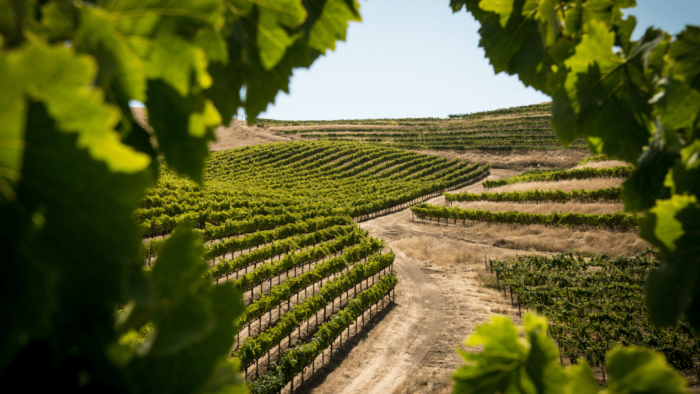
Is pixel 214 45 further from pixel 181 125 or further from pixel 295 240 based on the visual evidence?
pixel 295 240

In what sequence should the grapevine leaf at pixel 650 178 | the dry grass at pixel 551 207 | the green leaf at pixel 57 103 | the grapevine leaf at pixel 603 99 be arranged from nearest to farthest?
the green leaf at pixel 57 103 → the grapevine leaf at pixel 650 178 → the grapevine leaf at pixel 603 99 → the dry grass at pixel 551 207

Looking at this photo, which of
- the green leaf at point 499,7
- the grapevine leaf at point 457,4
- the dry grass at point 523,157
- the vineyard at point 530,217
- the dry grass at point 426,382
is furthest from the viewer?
the dry grass at point 523,157

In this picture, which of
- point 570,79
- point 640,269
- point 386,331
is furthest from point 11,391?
point 640,269

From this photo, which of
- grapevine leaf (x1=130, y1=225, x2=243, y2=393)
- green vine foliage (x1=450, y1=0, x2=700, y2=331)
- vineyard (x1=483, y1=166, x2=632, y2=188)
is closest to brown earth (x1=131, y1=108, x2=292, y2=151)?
vineyard (x1=483, y1=166, x2=632, y2=188)

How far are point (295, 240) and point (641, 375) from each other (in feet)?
72.7

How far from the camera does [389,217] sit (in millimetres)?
36031

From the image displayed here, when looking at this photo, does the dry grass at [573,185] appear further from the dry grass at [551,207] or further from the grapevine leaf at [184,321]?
the grapevine leaf at [184,321]

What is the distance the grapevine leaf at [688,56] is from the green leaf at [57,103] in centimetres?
147

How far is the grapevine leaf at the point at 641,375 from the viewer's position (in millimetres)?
637

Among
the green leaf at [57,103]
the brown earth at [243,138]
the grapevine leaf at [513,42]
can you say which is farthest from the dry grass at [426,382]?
the brown earth at [243,138]

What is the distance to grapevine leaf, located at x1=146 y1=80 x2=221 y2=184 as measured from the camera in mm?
678

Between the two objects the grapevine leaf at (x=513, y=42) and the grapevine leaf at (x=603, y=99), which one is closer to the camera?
the grapevine leaf at (x=603, y=99)

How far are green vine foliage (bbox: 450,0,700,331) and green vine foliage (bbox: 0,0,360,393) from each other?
3.82 ft

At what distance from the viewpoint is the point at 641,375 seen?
0.66 m
